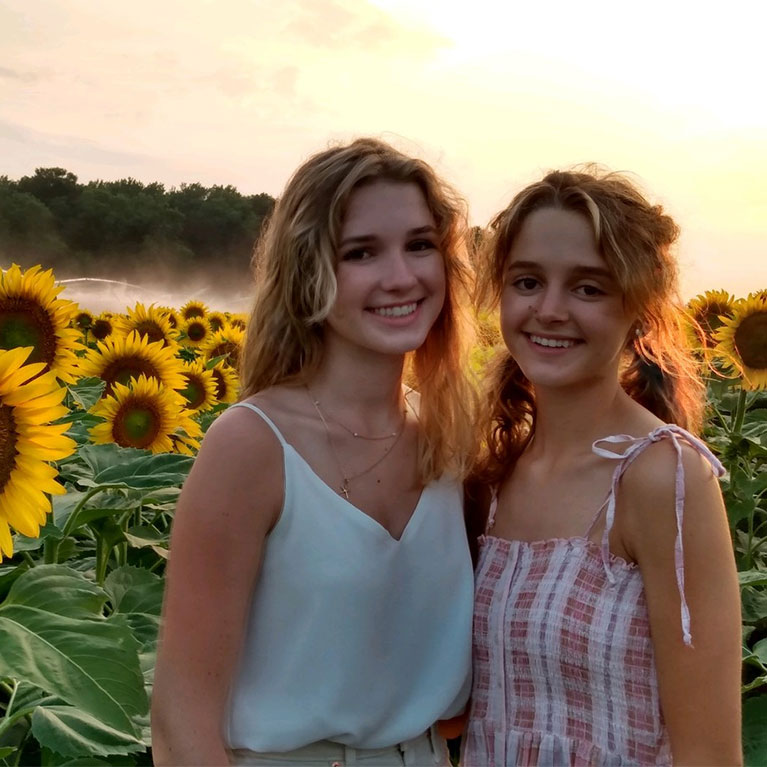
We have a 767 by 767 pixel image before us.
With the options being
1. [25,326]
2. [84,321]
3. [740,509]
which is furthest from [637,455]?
[84,321]

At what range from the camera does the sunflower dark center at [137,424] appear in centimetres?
371

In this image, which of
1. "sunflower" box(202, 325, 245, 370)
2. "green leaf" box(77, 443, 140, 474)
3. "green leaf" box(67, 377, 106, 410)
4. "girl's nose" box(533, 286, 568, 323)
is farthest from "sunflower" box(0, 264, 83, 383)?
"sunflower" box(202, 325, 245, 370)

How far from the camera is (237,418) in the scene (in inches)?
79.1

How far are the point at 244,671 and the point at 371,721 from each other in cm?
27

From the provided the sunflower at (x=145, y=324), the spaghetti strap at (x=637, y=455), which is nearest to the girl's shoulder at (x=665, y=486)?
the spaghetti strap at (x=637, y=455)

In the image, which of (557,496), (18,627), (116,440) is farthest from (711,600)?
(116,440)

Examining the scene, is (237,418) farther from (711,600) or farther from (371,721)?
(711,600)

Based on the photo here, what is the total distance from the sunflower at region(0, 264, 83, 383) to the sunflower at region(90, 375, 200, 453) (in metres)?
0.25

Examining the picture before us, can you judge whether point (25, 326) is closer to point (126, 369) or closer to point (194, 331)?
point (126, 369)

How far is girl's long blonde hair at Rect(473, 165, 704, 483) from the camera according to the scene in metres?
2.12

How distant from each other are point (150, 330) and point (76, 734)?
11.3 ft

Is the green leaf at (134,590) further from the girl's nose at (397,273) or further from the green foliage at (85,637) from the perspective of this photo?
the girl's nose at (397,273)

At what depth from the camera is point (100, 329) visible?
695 centimetres

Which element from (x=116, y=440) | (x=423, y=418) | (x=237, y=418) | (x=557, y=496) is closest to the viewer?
(x=237, y=418)
